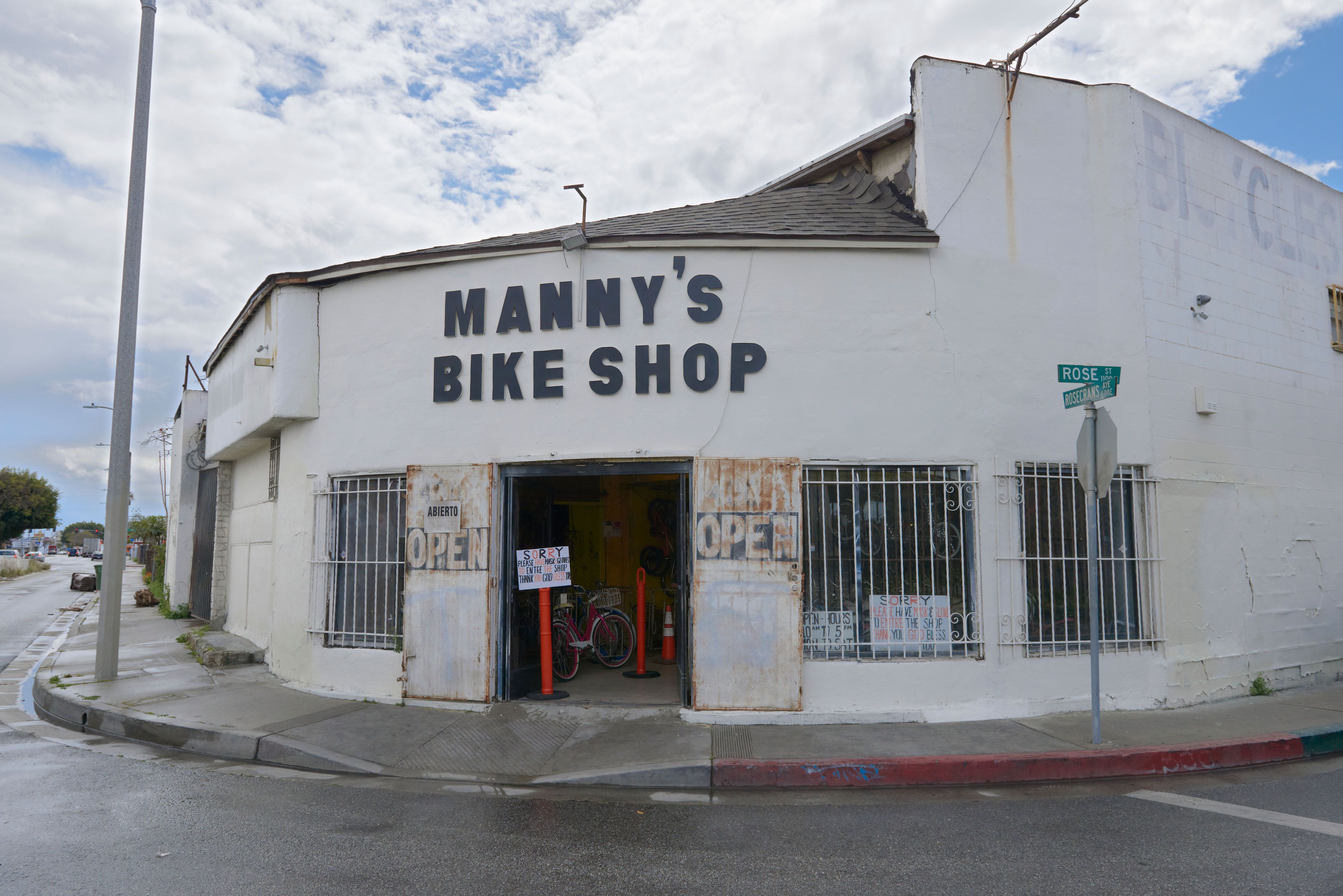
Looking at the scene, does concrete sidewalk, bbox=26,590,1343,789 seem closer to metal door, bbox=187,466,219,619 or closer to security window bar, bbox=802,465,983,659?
security window bar, bbox=802,465,983,659

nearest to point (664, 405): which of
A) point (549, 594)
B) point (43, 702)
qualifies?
point (549, 594)

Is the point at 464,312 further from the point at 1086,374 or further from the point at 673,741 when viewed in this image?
the point at 1086,374

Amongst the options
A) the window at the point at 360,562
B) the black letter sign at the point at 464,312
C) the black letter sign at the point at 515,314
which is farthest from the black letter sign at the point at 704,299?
the window at the point at 360,562

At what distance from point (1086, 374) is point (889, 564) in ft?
8.01

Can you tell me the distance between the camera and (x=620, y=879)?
15.3ft

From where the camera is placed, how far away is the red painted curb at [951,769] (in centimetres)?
665

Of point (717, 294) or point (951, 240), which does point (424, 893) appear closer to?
point (717, 294)

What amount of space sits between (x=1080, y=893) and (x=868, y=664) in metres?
3.71

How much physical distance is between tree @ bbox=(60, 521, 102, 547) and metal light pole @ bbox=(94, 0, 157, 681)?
168336 millimetres

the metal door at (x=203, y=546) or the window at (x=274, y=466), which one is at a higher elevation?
the window at (x=274, y=466)

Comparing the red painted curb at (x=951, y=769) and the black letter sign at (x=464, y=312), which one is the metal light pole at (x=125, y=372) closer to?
the black letter sign at (x=464, y=312)

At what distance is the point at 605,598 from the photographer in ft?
38.2

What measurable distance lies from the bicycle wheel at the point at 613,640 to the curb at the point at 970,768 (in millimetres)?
4475

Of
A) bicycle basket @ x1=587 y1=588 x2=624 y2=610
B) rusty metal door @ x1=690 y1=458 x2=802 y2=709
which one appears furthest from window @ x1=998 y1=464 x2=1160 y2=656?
bicycle basket @ x1=587 y1=588 x2=624 y2=610
